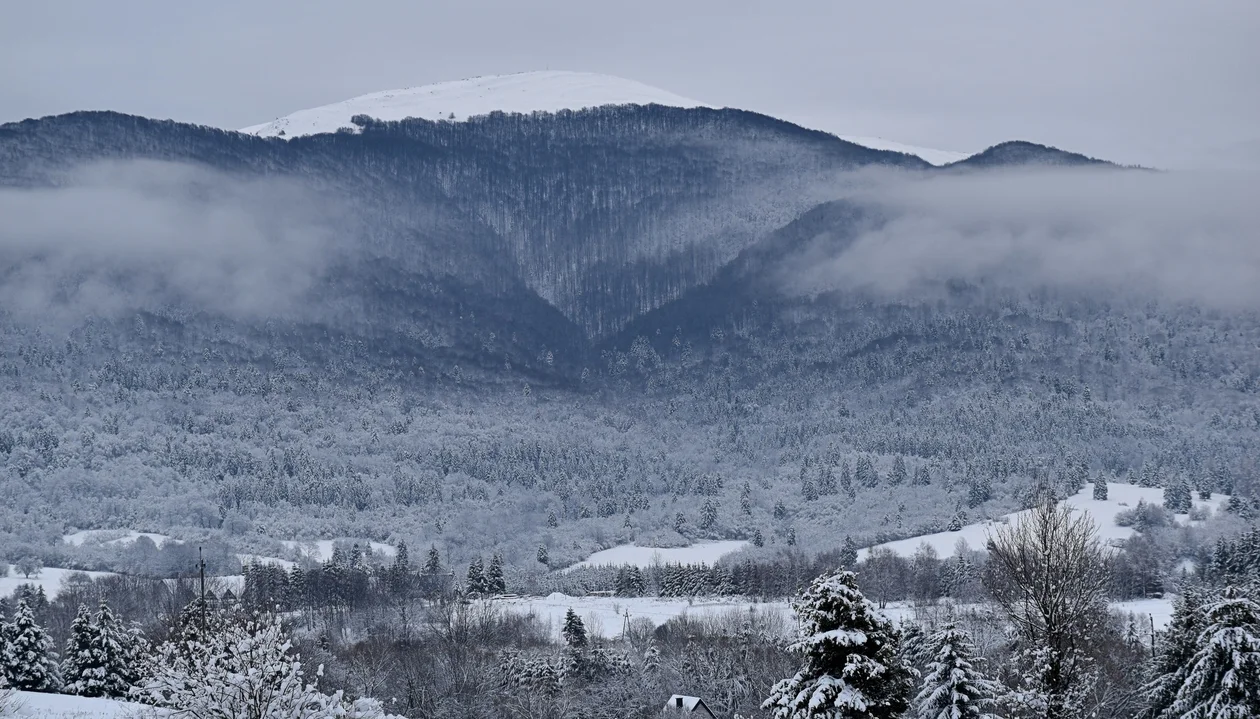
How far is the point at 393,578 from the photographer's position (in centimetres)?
15600

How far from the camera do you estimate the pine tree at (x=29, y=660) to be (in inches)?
2429

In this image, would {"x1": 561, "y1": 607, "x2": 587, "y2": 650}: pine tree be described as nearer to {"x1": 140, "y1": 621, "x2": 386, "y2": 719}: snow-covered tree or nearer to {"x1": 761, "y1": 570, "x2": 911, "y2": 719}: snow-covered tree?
{"x1": 761, "y1": 570, "x2": 911, "y2": 719}: snow-covered tree

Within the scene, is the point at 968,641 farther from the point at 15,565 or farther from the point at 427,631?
the point at 15,565

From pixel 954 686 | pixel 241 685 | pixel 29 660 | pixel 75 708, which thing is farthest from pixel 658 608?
pixel 241 685

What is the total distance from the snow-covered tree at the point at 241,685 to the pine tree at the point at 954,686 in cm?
2001

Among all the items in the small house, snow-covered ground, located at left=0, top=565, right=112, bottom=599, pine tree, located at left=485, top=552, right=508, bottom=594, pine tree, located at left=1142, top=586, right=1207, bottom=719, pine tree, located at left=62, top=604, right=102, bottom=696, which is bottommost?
snow-covered ground, located at left=0, top=565, right=112, bottom=599

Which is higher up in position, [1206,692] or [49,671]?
[1206,692]

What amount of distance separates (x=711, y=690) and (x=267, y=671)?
64.0 meters

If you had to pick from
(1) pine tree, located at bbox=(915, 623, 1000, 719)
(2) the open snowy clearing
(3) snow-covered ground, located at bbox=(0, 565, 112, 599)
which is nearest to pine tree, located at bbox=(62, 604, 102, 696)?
(1) pine tree, located at bbox=(915, 623, 1000, 719)

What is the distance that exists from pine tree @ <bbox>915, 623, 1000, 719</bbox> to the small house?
3847 cm

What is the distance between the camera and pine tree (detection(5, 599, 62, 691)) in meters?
61.7

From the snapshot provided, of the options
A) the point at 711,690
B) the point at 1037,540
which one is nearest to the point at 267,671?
the point at 1037,540

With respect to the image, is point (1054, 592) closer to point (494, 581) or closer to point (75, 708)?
point (75, 708)

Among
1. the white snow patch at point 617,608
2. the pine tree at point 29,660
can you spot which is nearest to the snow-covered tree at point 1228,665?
the pine tree at point 29,660
